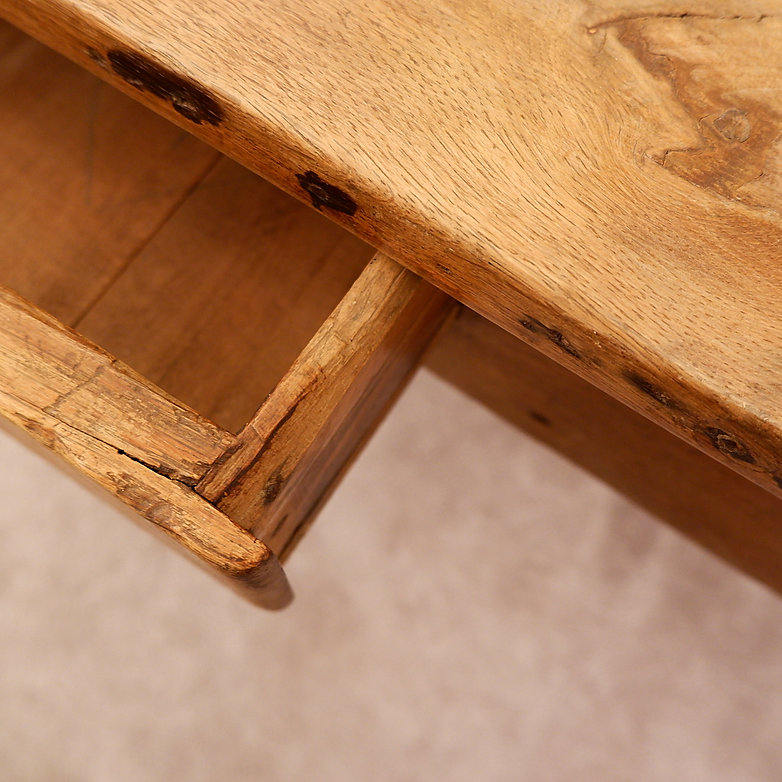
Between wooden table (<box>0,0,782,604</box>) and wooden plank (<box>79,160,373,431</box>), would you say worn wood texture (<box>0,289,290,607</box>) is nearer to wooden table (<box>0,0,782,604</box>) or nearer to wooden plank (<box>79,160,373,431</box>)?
wooden table (<box>0,0,782,604</box>)

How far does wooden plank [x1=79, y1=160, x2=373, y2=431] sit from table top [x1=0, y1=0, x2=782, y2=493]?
0.25 meters

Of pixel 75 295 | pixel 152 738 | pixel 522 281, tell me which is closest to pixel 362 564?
pixel 152 738

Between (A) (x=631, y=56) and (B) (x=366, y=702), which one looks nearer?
(A) (x=631, y=56)

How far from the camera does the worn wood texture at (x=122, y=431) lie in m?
0.46

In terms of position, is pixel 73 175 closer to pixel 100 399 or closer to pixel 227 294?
pixel 227 294

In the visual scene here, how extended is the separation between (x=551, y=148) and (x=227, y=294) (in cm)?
39

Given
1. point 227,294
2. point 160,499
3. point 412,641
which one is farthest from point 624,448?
point 160,499

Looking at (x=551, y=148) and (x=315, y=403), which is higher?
(x=551, y=148)

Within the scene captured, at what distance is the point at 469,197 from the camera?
467mm

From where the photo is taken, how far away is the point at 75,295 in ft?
2.49

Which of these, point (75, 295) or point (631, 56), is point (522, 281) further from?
point (75, 295)

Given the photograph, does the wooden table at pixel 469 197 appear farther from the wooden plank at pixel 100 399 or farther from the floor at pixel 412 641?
the floor at pixel 412 641

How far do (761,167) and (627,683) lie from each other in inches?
25.5

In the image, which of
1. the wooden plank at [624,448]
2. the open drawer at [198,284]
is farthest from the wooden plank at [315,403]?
the wooden plank at [624,448]
